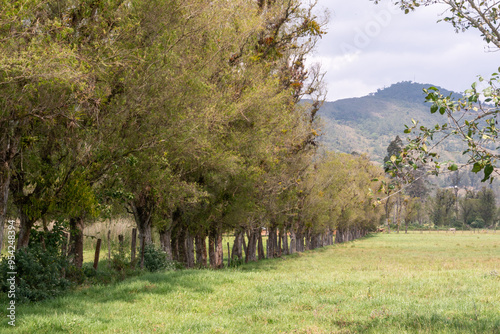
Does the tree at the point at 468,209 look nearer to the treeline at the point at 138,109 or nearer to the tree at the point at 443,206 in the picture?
the tree at the point at 443,206

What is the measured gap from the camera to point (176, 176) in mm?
19797

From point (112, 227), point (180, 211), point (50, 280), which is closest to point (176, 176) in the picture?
point (180, 211)

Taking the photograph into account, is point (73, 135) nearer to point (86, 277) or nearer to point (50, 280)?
point (50, 280)

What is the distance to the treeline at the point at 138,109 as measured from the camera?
11.3 meters

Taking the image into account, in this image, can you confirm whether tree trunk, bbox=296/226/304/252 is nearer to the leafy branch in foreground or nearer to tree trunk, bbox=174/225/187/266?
tree trunk, bbox=174/225/187/266

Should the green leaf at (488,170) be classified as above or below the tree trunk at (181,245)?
above

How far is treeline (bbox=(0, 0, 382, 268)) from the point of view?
11305mm

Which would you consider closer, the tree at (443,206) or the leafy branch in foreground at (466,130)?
the leafy branch in foreground at (466,130)

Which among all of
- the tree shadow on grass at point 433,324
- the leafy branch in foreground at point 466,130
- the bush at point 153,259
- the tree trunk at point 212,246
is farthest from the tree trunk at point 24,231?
the tree trunk at point 212,246

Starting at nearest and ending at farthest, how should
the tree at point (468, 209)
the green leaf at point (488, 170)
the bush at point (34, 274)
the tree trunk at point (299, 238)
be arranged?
the green leaf at point (488, 170), the bush at point (34, 274), the tree trunk at point (299, 238), the tree at point (468, 209)

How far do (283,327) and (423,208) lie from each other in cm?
17798

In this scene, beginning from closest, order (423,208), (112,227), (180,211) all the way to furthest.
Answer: (180,211) < (112,227) < (423,208)

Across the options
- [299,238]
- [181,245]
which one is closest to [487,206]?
[299,238]

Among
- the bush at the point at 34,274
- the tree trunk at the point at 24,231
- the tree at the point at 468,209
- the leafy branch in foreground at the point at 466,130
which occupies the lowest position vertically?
the tree at the point at 468,209
